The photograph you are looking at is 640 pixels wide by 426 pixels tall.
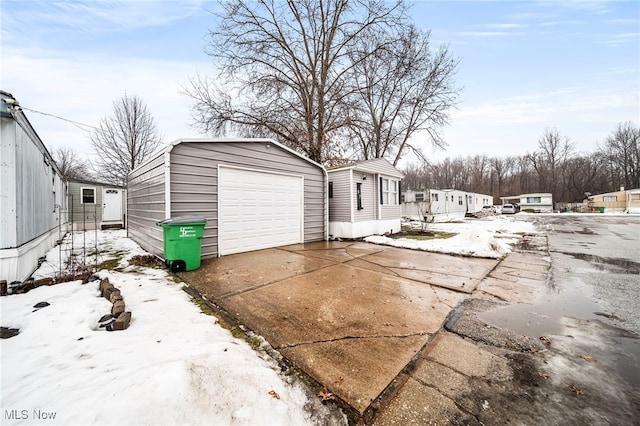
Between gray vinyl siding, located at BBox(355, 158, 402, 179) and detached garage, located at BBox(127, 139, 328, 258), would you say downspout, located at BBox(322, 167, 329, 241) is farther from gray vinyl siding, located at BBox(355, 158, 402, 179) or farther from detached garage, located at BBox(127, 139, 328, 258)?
gray vinyl siding, located at BBox(355, 158, 402, 179)

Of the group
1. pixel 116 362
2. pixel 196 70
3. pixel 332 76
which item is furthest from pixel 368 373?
pixel 332 76

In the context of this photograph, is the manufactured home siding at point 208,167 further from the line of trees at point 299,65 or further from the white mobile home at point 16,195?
the line of trees at point 299,65

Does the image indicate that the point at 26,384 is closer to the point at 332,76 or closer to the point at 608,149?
the point at 332,76

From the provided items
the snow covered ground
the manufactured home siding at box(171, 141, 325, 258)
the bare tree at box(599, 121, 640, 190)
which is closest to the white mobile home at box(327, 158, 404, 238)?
the manufactured home siding at box(171, 141, 325, 258)

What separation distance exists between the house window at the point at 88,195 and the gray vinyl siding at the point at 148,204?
7.11 meters

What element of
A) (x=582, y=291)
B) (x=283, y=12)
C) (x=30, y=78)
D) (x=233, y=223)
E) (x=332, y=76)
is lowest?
(x=582, y=291)

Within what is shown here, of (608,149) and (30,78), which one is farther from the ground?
(608,149)

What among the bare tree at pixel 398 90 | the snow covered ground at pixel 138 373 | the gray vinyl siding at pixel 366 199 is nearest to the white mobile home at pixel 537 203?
the bare tree at pixel 398 90

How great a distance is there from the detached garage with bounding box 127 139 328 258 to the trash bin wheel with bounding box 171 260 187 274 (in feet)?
3.35

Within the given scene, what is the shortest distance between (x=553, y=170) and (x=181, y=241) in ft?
196

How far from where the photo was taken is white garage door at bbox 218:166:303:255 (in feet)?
21.7

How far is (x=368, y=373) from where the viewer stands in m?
2.11

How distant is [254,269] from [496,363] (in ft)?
14.3

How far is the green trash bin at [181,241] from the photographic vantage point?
194 inches
